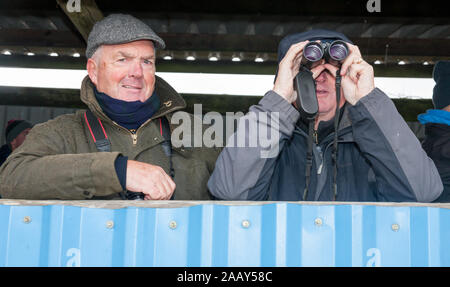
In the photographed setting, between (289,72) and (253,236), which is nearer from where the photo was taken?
(253,236)

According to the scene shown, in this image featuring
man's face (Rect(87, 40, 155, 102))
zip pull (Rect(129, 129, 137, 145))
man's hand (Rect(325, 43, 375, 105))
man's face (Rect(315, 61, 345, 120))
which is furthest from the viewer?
man's face (Rect(87, 40, 155, 102))

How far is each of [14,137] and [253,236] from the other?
5288mm

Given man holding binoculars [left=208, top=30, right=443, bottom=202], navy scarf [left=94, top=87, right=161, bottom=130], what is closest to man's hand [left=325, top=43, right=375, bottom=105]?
man holding binoculars [left=208, top=30, right=443, bottom=202]

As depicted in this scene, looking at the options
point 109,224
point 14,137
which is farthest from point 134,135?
point 14,137

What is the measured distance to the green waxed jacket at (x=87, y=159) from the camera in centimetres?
238

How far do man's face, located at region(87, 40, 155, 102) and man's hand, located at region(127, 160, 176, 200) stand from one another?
0.71m

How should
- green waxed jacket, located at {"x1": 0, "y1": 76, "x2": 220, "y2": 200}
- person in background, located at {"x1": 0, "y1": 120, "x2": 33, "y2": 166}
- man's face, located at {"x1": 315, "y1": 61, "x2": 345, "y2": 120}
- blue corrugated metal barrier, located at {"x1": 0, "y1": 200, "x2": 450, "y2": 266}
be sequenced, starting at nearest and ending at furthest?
blue corrugated metal barrier, located at {"x1": 0, "y1": 200, "x2": 450, "y2": 266} → green waxed jacket, located at {"x1": 0, "y1": 76, "x2": 220, "y2": 200} → man's face, located at {"x1": 315, "y1": 61, "x2": 345, "y2": 120} → person in background, located at {"x1": 0, "y1": 120, "x2": 33, "y2": 166}

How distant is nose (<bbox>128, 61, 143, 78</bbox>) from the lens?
3.01 m

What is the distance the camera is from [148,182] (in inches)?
94.0

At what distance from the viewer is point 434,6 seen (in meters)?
6.10

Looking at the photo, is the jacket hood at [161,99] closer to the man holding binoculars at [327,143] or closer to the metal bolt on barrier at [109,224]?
the man holding binoculars at [327,143]

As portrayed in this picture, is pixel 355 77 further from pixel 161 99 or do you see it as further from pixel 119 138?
pixel 119 138

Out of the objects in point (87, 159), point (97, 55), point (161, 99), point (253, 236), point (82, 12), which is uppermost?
point (82, 12)

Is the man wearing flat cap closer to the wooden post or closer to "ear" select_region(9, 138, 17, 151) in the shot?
the wooden post
